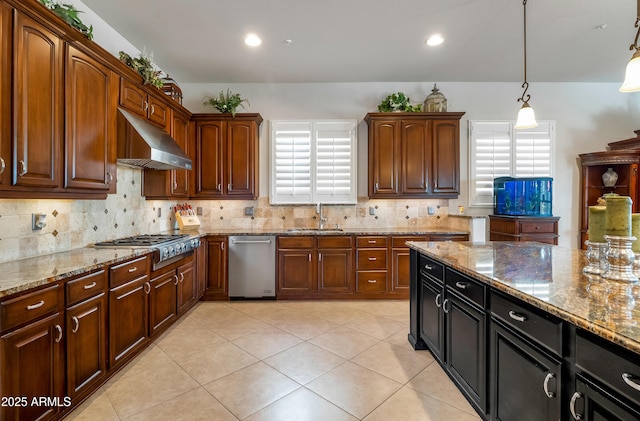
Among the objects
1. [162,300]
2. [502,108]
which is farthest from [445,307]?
[502,108]

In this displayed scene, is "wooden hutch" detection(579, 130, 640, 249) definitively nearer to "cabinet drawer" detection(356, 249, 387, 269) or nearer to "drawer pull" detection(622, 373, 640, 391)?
"cabinet drawer" detection(356, 249, 387, 269)

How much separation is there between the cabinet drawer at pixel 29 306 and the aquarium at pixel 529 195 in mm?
4823

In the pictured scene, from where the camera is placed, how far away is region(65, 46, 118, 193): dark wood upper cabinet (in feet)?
6.95

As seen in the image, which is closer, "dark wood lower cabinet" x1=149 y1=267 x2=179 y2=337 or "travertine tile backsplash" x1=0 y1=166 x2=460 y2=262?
"travertine tile backsplash" x1=0 y1=166 x2=460 y2=262

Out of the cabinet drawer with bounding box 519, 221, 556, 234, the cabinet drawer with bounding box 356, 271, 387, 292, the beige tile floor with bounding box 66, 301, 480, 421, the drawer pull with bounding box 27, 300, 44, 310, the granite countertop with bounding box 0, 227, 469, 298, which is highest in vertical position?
the cabinet drawer with bounding box 519, 221, 556, 234

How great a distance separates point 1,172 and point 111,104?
1125 millimetres

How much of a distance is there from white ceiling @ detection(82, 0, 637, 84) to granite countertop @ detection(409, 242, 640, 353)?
7.35ft

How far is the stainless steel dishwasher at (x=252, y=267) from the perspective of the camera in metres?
3.96

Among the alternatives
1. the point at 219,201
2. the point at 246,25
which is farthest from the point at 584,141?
the point at 219,201

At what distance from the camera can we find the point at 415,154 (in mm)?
4211

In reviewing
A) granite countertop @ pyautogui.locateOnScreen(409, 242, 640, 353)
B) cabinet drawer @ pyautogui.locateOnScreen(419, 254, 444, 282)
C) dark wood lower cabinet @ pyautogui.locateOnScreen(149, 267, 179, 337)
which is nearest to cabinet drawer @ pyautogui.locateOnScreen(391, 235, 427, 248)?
cabinet drawer @ pyautogui.locateOnScreen(419, 254, 444, 282)

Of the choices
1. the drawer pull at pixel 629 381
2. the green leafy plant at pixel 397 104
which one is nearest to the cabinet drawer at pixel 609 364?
the drawer pull at pixel 629 381

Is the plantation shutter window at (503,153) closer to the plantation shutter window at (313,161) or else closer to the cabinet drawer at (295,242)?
the plantation shutter window at (313,161)

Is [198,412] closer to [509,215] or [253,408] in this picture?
[253,408]
